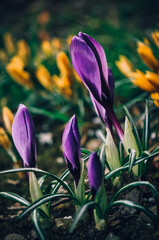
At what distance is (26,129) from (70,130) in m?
0.14

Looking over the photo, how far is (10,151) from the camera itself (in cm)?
126

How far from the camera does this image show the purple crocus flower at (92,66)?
707mm

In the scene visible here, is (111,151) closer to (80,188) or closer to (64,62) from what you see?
(80,188)

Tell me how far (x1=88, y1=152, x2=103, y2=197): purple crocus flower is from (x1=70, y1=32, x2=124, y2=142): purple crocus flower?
20cm

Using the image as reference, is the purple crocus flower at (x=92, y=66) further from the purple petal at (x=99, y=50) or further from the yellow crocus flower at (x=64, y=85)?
the yellow crocus flower at (x=64, y=85)

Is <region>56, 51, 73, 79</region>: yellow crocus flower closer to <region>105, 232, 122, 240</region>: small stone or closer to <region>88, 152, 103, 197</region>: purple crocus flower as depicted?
<region>88, 152, 103, 197</region>: purple crocus flower

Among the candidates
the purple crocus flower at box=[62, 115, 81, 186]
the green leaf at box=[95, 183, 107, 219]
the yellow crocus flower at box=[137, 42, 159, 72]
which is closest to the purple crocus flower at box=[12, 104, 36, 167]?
the purple crocus flower at box=[62, 115, 81, 186]

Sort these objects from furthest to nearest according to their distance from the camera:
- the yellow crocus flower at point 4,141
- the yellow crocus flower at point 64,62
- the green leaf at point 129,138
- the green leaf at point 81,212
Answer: the yellow crocus flower at point 64,62
the yellow crocus flower at point 4,141
the green leaf at point 129,138
the green leaf at point 81,212

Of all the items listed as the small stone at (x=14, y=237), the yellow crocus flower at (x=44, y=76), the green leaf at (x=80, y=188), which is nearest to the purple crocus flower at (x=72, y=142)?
the green leaf at (x=80, y=188)

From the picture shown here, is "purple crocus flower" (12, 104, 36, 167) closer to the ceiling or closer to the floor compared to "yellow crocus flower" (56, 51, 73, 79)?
closer to the floor

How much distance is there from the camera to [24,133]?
77 centimetres

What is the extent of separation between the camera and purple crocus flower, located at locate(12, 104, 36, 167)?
76 cm

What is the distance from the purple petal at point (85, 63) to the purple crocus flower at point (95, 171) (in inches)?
8.4

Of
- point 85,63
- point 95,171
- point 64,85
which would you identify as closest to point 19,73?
point 64,85
